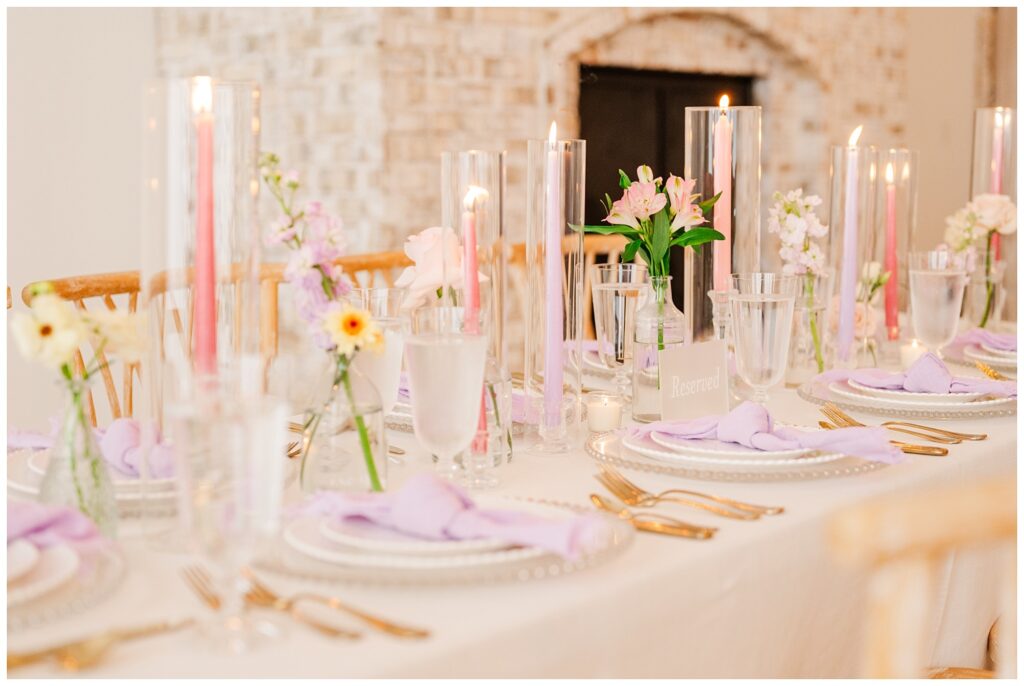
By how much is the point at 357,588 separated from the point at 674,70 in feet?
14.0

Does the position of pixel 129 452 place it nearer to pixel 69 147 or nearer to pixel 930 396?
pixel 930 396

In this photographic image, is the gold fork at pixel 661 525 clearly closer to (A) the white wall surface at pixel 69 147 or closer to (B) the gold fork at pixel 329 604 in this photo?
(B) the gold fork at pixel 329 604

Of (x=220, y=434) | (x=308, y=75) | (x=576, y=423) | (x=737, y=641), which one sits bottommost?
(x=737, y=641)

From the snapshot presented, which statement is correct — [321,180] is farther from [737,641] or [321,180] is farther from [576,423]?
[737,641]

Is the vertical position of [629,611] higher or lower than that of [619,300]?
lower

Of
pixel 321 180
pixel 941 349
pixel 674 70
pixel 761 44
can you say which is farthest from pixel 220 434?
pixel 761 44

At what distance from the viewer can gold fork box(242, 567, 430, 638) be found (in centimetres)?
87

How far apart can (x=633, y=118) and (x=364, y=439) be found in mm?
3902

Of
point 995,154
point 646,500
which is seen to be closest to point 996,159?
point 995,154

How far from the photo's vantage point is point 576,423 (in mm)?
1518

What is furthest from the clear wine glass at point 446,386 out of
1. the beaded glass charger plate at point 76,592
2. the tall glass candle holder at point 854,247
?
the tall glass candle holder at point 854,247

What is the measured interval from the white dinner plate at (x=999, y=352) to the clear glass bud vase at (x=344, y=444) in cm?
127

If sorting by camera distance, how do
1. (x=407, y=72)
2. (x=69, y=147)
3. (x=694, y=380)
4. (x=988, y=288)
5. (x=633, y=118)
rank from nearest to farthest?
(x=694, y=380) → (x=988, y=288) → (x=407, y=72) → (x=69, y=147) → (x=633, y=118)

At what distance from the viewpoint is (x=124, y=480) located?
1.20 meters
